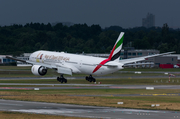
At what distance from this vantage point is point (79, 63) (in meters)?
70.0

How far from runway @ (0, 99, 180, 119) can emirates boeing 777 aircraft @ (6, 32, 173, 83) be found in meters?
28.1

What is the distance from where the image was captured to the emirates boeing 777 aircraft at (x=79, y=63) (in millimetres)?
64688

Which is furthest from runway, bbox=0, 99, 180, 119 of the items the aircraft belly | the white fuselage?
the white fuselage

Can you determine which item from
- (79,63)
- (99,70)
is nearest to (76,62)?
(79,63)

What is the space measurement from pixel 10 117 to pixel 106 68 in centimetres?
3700

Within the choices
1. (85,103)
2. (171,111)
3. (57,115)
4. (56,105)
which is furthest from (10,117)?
(171,111)

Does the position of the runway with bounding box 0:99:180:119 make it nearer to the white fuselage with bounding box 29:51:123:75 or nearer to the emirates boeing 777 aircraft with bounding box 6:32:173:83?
the emirates boeing 777 aircraft with bounding box 6:32:173:83

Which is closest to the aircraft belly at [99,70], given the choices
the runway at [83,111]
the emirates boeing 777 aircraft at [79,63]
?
the emirates boeing 777 aircraft at [79,63]

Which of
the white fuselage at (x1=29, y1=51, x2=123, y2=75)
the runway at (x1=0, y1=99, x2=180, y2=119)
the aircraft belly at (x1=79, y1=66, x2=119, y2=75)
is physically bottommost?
the runway at (x1=0, y1=99, x2=180, y2=119)

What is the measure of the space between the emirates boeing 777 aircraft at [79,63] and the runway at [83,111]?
92.2 ft

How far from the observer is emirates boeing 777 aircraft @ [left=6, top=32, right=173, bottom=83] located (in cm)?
6469

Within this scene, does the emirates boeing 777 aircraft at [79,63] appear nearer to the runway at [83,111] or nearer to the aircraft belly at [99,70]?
the aircraft belly at [99,70]

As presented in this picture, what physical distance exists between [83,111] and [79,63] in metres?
37.6

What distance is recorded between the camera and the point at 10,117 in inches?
1155
